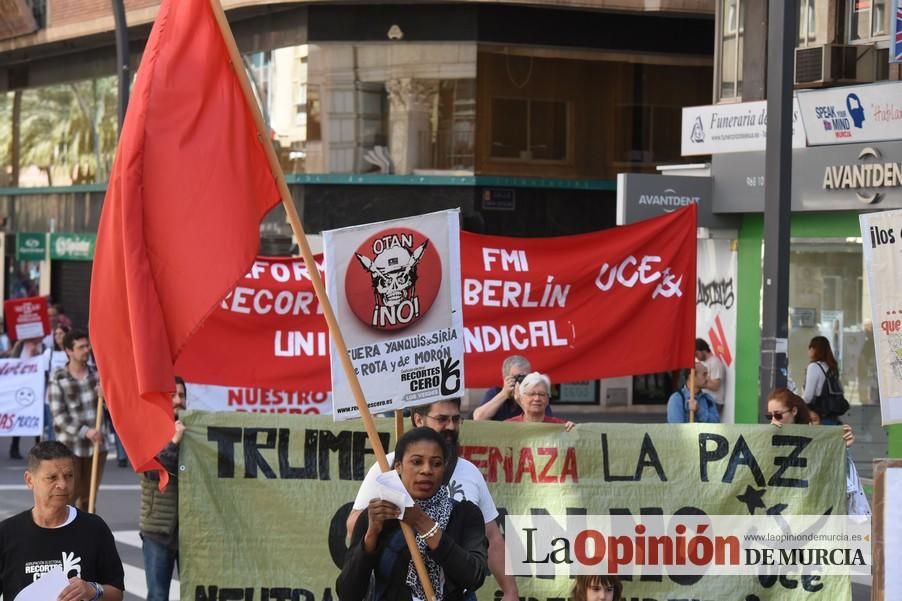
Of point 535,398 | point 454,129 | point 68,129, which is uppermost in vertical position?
point 68,129

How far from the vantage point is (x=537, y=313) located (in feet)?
35.0

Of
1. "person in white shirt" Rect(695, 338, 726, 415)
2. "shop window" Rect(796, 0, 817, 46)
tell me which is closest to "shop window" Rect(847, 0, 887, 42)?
"shop window" Rect(796, 0, 817, 46)

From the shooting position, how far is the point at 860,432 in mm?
16641

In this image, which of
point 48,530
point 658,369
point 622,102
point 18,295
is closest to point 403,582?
point 48,530

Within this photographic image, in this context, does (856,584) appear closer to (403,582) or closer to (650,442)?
(650,442)

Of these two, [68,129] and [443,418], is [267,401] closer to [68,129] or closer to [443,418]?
[443,418]

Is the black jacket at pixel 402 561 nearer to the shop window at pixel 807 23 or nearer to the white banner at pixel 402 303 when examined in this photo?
the white banner at pixel 402 303

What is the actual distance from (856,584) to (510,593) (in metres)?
4.87

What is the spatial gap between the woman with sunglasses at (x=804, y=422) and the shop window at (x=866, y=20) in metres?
9.05

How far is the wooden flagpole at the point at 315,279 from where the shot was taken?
554 centimetres

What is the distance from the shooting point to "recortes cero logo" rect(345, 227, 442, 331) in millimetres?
6852

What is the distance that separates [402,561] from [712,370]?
40.4 feet

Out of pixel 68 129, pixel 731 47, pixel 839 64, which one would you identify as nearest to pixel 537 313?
pixel 839 64

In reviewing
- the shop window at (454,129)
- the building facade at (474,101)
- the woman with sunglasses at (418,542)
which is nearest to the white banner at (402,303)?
the woman with sunglasses at (418,542)
